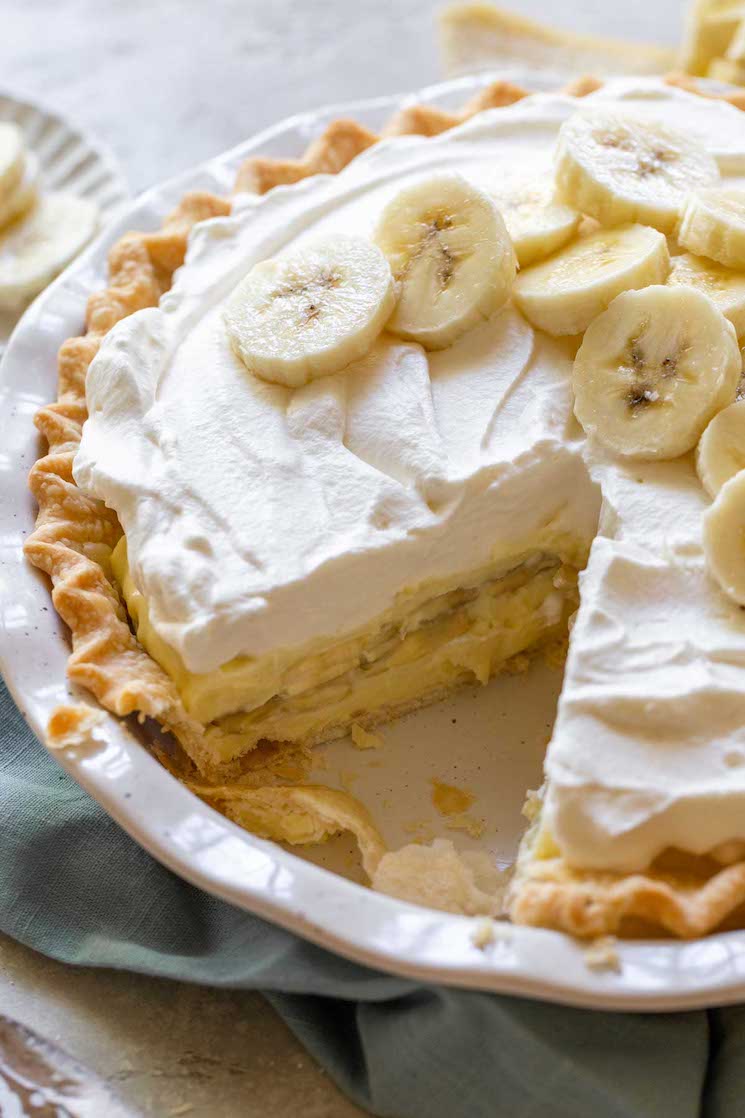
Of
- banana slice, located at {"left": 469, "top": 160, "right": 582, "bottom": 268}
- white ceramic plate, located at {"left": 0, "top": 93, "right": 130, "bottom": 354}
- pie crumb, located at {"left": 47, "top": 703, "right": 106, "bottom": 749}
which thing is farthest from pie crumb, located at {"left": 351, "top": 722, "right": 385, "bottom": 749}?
white ceramic plate, located at {"left": 0, "top": 93, "right": 130, "bottom": 354}


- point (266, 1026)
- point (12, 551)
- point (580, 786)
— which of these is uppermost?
point (12, 551)

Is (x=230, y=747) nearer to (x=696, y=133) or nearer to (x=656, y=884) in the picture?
(x=656, y=884)

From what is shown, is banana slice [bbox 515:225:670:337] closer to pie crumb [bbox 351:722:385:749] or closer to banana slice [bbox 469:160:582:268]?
banana slice [bbox 469:160:582:268]

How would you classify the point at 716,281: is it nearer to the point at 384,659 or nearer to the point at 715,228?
the point at 715,228

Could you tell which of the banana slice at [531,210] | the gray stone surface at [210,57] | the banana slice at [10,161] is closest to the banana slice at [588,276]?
the banana slice at [531,210]

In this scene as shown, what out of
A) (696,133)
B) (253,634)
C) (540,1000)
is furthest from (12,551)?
(696,133)

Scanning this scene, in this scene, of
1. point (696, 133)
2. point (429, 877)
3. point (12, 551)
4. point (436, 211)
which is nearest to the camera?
point (429, 877)

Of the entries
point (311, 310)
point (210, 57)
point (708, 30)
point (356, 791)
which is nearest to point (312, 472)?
point (311, 310)
